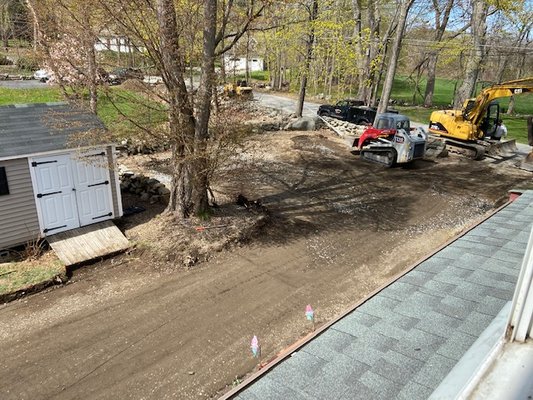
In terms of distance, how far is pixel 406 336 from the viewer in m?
5.16

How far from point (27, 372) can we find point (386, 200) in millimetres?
12583

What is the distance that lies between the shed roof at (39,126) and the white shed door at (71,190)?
372mm

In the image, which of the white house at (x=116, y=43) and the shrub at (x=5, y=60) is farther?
the shrub at (x=5, y=60)

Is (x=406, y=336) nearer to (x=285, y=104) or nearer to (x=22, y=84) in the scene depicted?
(x=285, y=104)

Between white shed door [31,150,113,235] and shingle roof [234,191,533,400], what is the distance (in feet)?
28.5

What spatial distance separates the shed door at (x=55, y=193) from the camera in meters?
10.7

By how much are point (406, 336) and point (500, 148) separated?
20.4 metres

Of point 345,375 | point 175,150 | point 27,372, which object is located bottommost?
point 27,372

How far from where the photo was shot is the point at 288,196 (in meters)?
15.7

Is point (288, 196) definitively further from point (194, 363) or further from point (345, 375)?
point (345, 375)

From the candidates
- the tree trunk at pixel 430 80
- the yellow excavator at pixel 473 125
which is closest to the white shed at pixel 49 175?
the yellow excavator at pixel 473 125

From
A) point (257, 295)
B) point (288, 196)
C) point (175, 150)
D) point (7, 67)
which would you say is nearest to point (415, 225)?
point (288, 196)

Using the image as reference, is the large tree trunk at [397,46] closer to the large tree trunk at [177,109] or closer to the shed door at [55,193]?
the large tree trunk at [177,109]

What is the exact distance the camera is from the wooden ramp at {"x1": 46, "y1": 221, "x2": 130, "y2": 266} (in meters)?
10.6
